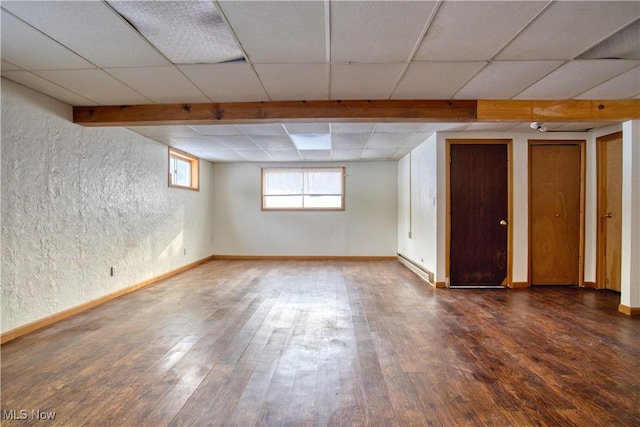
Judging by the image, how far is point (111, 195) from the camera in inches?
164

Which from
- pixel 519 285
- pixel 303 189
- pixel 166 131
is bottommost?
pixel 519 285

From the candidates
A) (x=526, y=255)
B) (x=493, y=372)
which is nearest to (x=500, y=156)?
(x=526, y=255)

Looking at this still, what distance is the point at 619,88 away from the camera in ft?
9.98

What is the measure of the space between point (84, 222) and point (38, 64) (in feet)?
5.89

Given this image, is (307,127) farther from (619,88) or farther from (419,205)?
(619,88)

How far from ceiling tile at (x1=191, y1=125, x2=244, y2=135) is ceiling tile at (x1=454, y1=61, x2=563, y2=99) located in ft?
9.41

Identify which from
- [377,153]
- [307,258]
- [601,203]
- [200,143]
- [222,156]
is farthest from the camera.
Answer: [307,258]

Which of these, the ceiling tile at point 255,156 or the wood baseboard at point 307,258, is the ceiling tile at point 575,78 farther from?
the wood baseboard at point 307,258

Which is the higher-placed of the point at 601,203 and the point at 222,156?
the point at 222,156

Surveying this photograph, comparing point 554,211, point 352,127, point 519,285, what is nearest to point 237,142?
point 352,127

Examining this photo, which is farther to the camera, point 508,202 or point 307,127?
point 508,202

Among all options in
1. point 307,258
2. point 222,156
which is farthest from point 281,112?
point 307,258

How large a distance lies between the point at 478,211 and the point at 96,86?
Result: 496 cm

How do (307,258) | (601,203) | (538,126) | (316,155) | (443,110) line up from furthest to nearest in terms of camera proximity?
(307,258), (316,155), (601,203), (538,126), (443,110)
